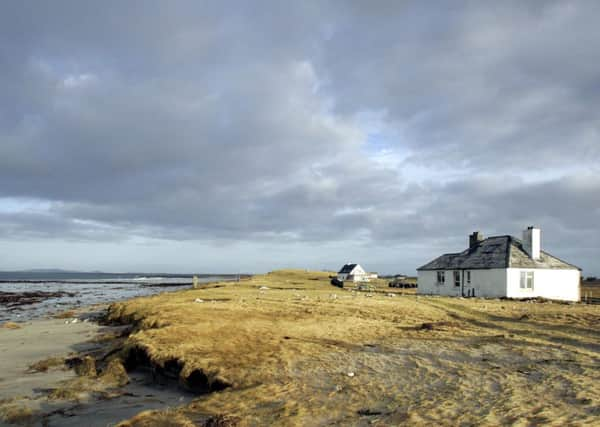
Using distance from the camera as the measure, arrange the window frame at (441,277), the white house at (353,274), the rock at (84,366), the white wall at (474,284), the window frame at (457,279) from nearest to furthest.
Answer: the rock at (84,366) < the white wall at (474,284) < the window frame at (457,279) < the window frame at (441,277) < the white house at (353,274)

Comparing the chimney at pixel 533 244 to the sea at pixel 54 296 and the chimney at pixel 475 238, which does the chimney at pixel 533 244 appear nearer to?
the chimney at pixel 475 238

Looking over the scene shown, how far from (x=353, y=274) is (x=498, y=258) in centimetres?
3786

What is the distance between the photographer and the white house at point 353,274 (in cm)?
7412

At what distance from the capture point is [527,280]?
120 feet

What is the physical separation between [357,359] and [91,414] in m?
6.74

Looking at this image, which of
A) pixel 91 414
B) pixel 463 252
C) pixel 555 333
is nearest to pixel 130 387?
pixel 91 414

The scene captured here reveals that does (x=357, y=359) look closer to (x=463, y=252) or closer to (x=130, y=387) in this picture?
(x=130, y=387)

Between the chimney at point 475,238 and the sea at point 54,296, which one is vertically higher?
the chimney at point 475,238

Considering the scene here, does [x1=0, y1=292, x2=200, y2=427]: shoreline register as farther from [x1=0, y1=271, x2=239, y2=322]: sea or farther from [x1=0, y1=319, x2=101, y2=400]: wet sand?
[x1=0, y1=271, x2=239, y2=322]: sea

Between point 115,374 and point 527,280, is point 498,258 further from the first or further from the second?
point 115,374

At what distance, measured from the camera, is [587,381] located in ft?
33.1

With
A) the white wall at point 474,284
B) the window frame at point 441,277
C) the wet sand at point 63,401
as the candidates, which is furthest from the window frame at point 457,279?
the wet sand at point 63,401

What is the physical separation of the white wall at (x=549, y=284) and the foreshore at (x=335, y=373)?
15454mm

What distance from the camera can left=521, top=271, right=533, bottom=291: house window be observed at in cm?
3641
